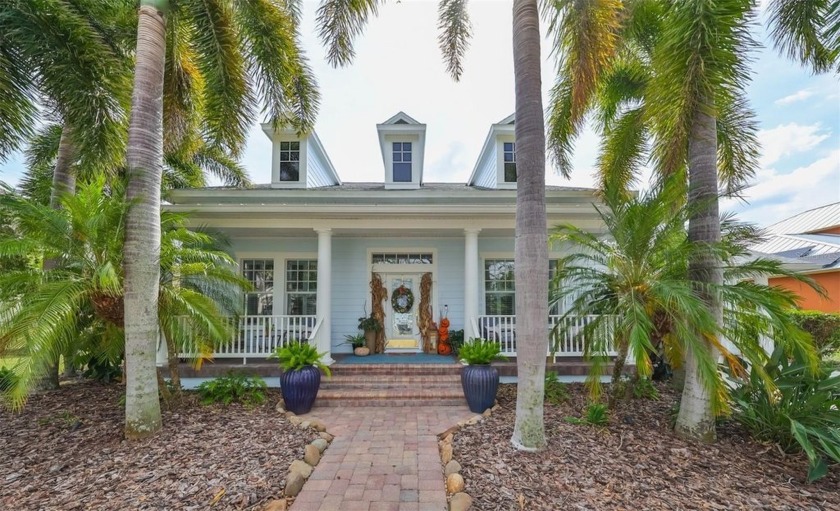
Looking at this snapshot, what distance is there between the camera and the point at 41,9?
492cm

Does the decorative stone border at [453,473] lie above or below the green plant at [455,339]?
below

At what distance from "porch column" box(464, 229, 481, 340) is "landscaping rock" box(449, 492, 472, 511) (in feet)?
13.9

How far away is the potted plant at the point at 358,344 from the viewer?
8.29m

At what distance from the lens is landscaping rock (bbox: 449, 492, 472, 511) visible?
9.83 feet

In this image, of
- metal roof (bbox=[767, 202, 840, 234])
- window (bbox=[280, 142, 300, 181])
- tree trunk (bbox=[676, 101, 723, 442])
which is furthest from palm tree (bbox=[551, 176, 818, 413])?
metal roof (bbox=[767, 202, 840, 234])

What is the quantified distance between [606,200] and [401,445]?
13.8 ft

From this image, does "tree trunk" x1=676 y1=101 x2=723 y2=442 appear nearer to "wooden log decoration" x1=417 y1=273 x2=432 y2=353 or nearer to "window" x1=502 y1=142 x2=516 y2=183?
"wooden log decoration" x1=417 y1=273 x2=432 y2=353

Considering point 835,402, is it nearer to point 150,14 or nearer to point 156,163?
point 156,163

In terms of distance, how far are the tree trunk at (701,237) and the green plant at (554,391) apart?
1647mm

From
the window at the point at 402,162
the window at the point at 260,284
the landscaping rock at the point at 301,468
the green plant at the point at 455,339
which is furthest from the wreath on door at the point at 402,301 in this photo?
the landscaping rock at the point at 301,468

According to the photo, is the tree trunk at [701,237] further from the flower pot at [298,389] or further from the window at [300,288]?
the window at [300,288]

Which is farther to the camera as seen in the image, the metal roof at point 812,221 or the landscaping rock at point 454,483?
the metal roof at point 812,221

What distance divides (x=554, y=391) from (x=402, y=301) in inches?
168

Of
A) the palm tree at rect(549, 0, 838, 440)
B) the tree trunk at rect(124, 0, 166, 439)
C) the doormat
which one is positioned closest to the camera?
the palm tree at rect(549, 0, 838, 440)
